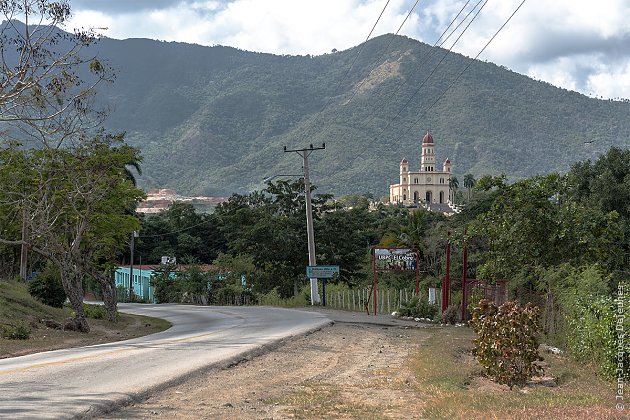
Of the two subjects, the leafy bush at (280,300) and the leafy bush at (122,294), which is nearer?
the leafy bush at (280,300)

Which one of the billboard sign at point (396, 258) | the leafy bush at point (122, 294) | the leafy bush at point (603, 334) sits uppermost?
the billboard sign at point (396, 258)

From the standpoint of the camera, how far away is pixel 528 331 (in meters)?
13.4

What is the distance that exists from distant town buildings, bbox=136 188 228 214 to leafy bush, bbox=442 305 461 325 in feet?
355

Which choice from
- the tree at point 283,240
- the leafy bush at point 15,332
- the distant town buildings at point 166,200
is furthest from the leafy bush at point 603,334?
the distant town buildings at point 166,200

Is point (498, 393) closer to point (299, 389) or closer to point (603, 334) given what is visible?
point (603, 334)

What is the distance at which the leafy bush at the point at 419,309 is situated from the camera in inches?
1308

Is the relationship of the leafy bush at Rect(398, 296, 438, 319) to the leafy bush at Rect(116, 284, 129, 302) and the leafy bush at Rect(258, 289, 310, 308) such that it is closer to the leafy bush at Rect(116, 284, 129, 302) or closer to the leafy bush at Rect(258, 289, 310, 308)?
the leafy bush at Rect(258, 289, 310, 308)

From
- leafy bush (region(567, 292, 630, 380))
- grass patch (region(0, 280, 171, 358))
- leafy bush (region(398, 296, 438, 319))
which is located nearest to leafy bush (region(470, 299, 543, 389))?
leafy bush (region(567, 292, 630, 380))

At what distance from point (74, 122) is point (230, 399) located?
1412cm

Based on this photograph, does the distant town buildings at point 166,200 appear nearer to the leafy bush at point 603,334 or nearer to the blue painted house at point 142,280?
the blue painted house at point 142,280

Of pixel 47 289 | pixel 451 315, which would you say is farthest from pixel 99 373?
pixel 47 289

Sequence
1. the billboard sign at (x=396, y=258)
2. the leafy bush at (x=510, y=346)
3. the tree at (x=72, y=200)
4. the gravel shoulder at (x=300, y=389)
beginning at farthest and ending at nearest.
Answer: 1. the billboard sign at (x=396, y=258)
2. the tree at (x=72, y=200)
3. the leafy bush at (x=510, y=346)
4. the gravel shoulder at (x=300, y=389)

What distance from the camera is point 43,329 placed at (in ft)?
85.8

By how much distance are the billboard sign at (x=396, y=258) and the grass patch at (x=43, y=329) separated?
10.8m
